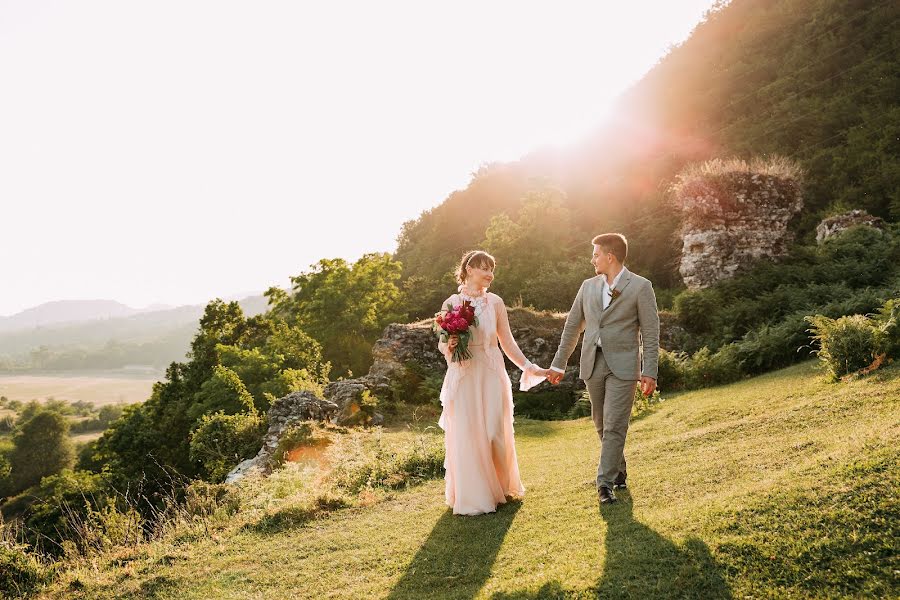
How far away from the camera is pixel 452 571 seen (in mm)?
4578

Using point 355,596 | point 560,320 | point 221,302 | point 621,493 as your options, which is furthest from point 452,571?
point 221,302

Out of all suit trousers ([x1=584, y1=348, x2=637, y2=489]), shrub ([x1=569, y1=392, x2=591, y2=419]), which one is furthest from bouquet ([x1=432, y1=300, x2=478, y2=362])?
shrub ([x1=569, y1=392, x2=591, y2=419])

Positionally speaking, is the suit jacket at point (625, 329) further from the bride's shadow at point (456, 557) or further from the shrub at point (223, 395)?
the shrub at point (223, 395)

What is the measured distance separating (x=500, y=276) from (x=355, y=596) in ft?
89.7

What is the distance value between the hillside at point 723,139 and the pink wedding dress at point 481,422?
68.0 ft

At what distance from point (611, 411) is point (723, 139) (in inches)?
1406

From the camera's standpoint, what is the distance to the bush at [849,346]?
8273 mm

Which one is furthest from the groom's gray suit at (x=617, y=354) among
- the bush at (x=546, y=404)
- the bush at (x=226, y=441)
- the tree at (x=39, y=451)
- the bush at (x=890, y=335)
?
the tree at (x=39, y=451)

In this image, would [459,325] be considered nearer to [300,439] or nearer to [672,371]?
[300,439]

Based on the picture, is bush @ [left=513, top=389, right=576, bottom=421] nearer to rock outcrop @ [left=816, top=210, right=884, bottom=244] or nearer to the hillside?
the hillside

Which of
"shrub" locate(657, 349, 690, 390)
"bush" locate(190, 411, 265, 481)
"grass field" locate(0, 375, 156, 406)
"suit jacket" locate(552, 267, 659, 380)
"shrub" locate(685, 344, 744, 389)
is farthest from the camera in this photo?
"grass field" locate(0, 375, 156, 406)

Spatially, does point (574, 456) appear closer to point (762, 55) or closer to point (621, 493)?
point (621, 493)

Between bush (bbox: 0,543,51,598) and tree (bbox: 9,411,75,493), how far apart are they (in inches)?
2369

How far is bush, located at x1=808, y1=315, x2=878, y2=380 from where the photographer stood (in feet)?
27.1
